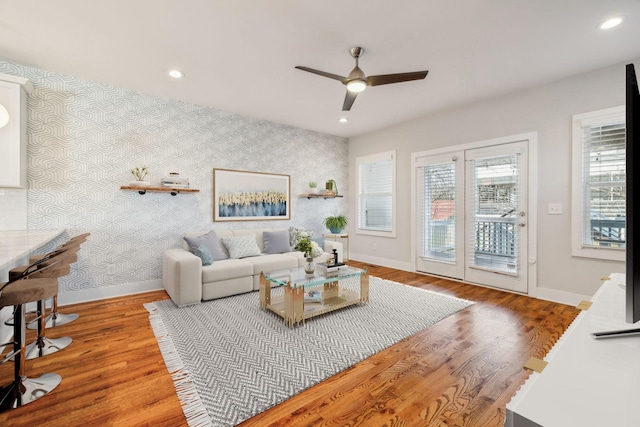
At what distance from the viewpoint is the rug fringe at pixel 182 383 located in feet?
5.23

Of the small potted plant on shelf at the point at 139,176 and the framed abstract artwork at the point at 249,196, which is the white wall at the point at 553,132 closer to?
the framed abstract artwork at the point at 249,196

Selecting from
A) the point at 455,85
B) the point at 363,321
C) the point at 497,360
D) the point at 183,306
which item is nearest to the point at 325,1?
the point at 455,85

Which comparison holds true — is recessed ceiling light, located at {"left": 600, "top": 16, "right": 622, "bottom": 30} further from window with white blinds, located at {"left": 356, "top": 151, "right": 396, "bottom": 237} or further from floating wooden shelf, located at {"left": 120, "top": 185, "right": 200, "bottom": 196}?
floating wooden shelf, located at {"left": 120, "top": 185, "right": 200, "bottom": 196}

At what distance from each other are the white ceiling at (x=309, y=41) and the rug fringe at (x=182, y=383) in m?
2.68

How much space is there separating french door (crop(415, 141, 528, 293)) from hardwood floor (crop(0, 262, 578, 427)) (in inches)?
42.8

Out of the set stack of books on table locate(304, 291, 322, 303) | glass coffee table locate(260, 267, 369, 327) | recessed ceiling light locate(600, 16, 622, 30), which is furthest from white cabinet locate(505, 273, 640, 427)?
recessed ceiling light locate(600, 16, 622, 30)

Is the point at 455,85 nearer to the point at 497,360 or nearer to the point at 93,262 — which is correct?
the point at 497,360

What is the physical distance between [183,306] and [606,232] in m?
4.77

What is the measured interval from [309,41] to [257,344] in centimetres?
271

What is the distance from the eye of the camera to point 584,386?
667mm

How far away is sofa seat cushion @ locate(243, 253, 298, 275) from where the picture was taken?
3900 millimetres

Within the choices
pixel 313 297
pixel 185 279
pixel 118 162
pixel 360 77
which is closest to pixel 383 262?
pixel 313 297

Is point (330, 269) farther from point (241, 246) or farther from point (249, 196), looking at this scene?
point (249, 196)

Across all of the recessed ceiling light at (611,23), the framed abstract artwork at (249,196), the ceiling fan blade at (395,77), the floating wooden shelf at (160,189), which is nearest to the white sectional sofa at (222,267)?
the framed abstract artwork at (249,196)
